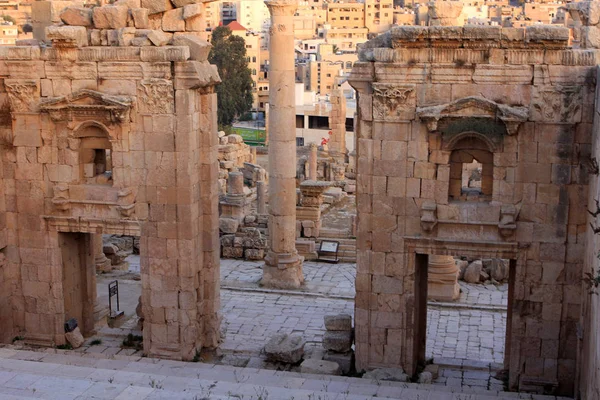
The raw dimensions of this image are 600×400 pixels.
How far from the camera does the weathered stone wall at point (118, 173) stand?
13.1 metres

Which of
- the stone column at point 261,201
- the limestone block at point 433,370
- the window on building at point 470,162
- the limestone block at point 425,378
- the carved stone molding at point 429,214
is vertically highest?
the window on building at point 470,162

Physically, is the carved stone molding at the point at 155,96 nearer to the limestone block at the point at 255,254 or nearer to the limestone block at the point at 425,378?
the limestone block at the point at 425,378

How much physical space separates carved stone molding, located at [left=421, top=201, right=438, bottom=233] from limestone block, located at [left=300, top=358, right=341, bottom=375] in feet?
9.85

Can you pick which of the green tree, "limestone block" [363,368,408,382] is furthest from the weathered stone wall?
the green tree

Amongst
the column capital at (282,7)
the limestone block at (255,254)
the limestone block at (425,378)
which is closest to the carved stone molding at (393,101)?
the limestone block at (425,378)

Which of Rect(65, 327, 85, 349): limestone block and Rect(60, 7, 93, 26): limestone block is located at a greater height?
Rect(60, 7, 93, 26): limestone block

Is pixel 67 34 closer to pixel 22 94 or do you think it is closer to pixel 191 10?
pixel 22 94

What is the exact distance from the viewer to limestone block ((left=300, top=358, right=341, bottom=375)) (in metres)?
Answer: 13.3

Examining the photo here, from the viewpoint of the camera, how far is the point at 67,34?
13.0m

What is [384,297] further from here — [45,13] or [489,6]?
[489,6]

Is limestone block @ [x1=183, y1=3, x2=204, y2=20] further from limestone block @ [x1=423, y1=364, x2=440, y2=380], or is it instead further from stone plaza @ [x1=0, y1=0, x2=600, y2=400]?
limestone block @ [x1=423, y1=364, x2=440, y2=380]

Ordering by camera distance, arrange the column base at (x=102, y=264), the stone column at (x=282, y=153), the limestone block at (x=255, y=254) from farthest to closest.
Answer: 1. the limestone block at (x=255, y=254)
2. the column base at (x=102, y=264)
3. the stone column at (x=282, y=153)

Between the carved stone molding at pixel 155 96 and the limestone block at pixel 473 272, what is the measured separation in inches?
375

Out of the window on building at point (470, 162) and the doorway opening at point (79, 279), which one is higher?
the window on building at point (470, 162)
